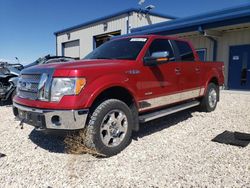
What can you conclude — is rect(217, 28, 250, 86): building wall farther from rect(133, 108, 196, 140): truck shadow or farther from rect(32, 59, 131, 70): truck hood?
rect(32, 59, 131, 70): truck hood

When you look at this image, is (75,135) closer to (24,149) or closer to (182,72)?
(24,149)

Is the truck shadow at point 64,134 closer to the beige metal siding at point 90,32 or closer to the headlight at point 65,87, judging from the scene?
the headlight at point 65,87

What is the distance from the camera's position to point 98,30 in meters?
22.1

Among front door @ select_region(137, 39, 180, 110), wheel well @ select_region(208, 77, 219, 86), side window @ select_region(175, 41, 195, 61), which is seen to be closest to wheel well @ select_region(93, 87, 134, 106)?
front door @ select_region(137, 39, 180, 110)

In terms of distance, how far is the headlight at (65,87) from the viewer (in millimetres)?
3539

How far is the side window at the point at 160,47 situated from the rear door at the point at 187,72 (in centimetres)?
25

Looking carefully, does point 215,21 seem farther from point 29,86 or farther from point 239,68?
point 29,86

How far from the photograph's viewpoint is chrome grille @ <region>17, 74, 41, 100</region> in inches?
152

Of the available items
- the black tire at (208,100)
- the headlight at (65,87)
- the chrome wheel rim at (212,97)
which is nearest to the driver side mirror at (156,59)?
the headlight at (65,87)

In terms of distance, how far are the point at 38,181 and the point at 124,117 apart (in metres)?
1.64

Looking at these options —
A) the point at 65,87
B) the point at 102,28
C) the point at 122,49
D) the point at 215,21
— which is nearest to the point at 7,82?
the point at 122,49

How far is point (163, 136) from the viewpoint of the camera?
4.94 m

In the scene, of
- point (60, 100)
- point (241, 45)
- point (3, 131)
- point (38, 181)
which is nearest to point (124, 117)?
point (60, 100)

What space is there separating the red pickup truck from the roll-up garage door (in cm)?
2124
